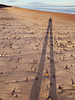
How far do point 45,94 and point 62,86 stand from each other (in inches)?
26.0

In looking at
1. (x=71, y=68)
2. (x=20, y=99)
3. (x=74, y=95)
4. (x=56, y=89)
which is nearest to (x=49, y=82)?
(x=56, y=89)

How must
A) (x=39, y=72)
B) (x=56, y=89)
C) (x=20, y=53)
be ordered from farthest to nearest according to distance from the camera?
(x=20, y=53)
(x=39, y=72)
(x=56, y=89)

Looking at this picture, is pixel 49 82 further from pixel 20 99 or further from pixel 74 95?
pixel 20 99

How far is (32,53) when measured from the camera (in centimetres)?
492

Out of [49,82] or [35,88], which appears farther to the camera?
[49,82]

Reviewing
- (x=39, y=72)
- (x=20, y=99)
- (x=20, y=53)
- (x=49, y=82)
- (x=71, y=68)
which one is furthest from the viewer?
(x=20, y=53)

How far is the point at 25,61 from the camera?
4203 millimetres

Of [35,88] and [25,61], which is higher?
[25,61]

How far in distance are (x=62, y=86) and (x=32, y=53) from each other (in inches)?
96.4

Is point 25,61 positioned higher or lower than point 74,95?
higher

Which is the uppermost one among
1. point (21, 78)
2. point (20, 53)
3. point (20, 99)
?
point (20, 53)

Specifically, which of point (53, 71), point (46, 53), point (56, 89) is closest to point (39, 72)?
point (53, 71)

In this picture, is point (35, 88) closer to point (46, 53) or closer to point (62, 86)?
point (62, 86)

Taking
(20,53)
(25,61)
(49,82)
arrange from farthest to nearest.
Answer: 1. (20,53)
2. (25,61)
3. (49,82)
